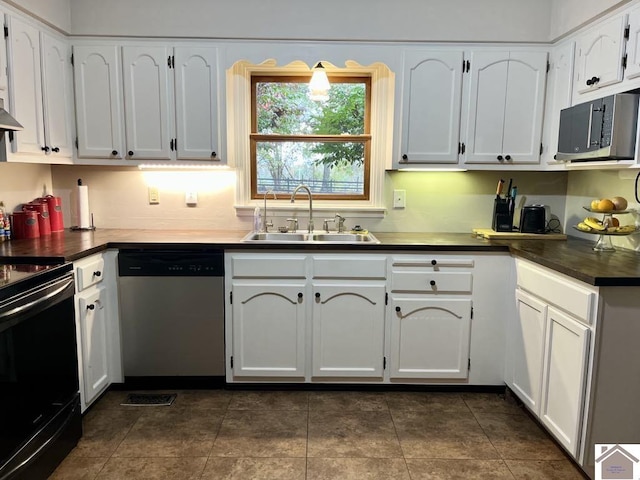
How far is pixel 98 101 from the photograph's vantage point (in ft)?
8.96

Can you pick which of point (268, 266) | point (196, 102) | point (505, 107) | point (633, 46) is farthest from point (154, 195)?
point (633, 46)

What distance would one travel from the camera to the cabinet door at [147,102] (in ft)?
8.82

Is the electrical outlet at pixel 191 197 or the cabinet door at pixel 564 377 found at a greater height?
the electrical outlet at pixel 191 197

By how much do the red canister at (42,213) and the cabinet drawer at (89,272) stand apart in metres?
0.56

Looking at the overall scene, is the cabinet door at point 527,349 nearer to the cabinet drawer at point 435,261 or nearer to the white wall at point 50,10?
the cabinet drawer at point 435,261

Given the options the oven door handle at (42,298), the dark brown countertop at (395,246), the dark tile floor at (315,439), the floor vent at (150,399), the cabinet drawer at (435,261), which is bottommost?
the dark tile floor at (315,439)

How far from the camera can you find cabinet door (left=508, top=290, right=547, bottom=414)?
7.20 ft

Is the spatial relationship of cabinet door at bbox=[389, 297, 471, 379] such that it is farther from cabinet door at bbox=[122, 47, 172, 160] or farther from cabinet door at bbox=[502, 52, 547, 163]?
cabinet door at bbox=[122, 47, 172, 160]

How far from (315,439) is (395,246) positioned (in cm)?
108

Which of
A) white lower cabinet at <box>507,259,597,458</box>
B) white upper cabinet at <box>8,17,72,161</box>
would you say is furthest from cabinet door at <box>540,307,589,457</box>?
white upper cabinet at <box>8,17,72,161</box>

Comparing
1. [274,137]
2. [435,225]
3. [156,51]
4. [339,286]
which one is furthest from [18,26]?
[435,225]

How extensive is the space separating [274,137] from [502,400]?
2169mm

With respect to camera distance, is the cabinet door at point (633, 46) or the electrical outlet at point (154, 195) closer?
the cabinet door at point (633, 46)

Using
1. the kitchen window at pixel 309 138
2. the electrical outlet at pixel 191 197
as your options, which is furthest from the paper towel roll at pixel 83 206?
the kitchen window at pixel 309 138
